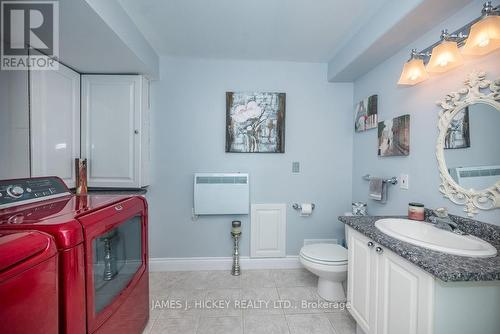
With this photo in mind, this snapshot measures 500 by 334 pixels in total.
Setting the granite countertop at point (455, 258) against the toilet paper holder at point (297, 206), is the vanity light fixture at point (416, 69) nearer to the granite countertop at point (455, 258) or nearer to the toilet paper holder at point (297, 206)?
the granite countertop at point (455, 258)

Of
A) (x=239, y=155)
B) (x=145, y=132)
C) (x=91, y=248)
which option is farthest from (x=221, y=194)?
(x=91, y=248)

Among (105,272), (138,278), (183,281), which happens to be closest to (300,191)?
(183,281)

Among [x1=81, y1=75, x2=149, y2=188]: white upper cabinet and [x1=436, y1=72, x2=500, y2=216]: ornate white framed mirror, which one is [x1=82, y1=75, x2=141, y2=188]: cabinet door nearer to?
[x1=81, y1=75, x2=149, y2=188]: white upper cabinet

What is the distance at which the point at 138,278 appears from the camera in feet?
4.45

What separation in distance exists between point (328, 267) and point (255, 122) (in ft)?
4.94

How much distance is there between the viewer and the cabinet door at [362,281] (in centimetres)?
124

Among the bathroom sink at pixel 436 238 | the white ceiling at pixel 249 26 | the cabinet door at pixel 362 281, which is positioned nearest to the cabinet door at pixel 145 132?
the white ceiling at pixel 249 26

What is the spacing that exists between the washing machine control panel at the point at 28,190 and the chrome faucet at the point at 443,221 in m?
2.24

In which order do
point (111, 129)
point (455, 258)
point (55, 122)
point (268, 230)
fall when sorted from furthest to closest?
1. point (268, 230)
2. point (111, 129)
3. point (55, 122)
4. point (455, 258)

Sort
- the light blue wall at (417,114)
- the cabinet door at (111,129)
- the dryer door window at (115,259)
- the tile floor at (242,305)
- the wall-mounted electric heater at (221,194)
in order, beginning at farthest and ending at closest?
the wall-mounted electric heater at (221,194) < the cabinet door at (111,129) < the tile floor at (242,305) < the light blue wall at (417,114) < the dryer door window at (115,259)

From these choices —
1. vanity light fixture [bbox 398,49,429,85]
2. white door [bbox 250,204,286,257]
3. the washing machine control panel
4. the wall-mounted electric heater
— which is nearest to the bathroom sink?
vanity light fixture [bbox 398,49,429,85]

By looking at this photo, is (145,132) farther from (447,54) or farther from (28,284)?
(447,54)

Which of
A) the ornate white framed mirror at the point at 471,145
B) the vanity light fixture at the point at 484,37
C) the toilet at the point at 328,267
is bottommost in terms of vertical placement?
the toilet at the point at 328,267

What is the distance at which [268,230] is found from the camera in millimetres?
2361
